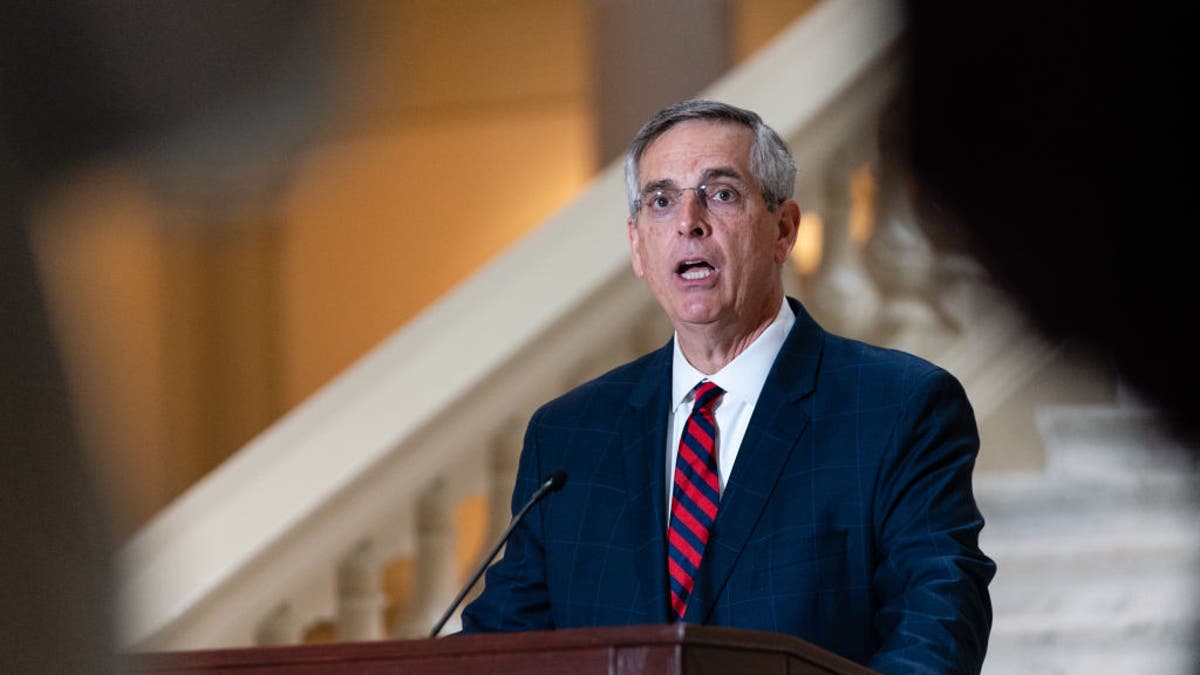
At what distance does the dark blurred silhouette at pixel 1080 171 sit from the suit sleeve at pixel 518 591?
139 centimetres

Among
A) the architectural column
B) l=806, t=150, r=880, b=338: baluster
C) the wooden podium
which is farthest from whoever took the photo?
the architectural column

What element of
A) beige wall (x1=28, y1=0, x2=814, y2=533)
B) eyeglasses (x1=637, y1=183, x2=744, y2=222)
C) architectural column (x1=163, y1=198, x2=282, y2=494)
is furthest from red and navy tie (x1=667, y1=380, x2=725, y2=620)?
beige wall (x1=28, y1=0, x2=814, y2=533)

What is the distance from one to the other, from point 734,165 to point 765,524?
0.48 m

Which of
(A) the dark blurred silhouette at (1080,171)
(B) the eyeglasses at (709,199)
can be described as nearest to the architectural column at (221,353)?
(A) the dark blurred silhouette at (1080,171)

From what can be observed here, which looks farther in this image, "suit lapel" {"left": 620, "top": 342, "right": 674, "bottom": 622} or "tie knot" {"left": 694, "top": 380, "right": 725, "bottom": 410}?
"tie knot" {"left": 694, "top": 380, "right": 725, "bottom": 410}

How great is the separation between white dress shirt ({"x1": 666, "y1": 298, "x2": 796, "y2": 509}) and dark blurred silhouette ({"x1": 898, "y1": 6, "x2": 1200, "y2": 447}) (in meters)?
1.18

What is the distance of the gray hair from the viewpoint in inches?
90.3

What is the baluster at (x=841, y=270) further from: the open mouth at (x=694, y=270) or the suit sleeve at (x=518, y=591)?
the suit sleeve at (x=518, y=591)

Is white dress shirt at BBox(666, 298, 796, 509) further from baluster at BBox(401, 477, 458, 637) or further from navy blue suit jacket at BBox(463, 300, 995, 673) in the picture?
baluster at BBox(401, 477, 458, 637)

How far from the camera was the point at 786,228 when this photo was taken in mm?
2367

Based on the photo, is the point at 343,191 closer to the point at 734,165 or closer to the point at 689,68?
the point at 689,68

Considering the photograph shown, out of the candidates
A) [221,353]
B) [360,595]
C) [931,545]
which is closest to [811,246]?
[360,595]

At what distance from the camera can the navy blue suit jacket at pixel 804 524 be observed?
190cm

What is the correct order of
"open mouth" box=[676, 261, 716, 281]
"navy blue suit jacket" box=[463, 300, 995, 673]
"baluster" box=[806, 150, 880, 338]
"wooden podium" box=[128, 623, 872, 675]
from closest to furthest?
1. "wooden podium" box=[128, 623, 872, 675]
2. "navy blue suit jacket" box=[463, 300, 995, 673]
3. "open mouth" box=[676, 261, 716, 281]
4. "baluster" box=[806, 150, 880, 338]
